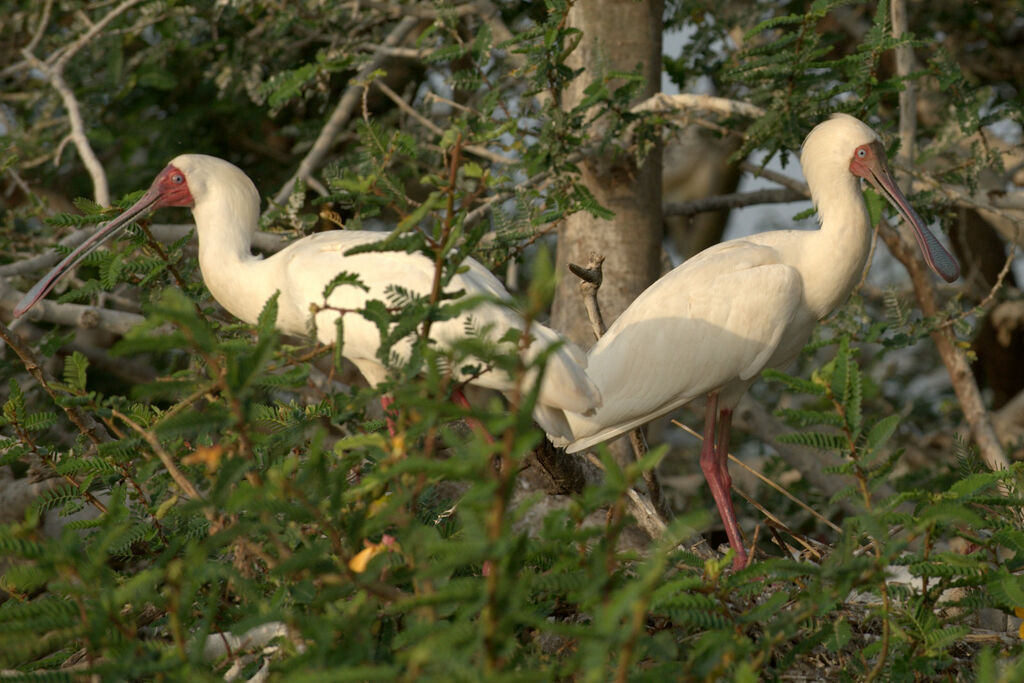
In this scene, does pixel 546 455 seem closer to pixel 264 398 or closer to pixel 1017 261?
pixel 264 398

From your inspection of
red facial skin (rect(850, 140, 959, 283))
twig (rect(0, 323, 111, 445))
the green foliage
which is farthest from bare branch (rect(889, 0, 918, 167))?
twig (rect(0, 323, 111, 445))

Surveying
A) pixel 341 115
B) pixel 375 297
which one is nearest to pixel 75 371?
pixel 375 297

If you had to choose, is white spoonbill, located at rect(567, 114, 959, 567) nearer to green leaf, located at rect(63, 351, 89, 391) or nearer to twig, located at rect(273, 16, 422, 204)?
green leaf, located at rect(63, 351, 89, 391)

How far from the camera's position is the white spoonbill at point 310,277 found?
393 centimetres

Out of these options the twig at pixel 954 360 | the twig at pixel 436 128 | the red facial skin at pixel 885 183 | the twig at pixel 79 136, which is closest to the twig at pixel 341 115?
the twig at pixel 436 128

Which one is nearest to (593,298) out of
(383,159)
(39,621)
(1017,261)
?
(383,159)

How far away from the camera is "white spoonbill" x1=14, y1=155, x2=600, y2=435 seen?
393 centimetres

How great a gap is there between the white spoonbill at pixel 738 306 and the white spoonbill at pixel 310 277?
0.29m

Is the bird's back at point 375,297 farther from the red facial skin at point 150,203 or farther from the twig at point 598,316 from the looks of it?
the red facial skin at point 150,203

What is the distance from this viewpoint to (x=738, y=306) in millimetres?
4520

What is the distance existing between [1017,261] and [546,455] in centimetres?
633

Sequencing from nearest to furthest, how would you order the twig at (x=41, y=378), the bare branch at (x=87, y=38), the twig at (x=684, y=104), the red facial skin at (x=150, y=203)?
the twig at (x=41, y=378) < the red facial skin at (x=150, y=203) < the twig at (x=684, y=104) < the bare branch at (x=87, y=38)

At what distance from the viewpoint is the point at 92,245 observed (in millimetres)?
4344

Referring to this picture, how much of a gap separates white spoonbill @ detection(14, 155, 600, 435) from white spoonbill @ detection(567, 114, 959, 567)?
290mm
